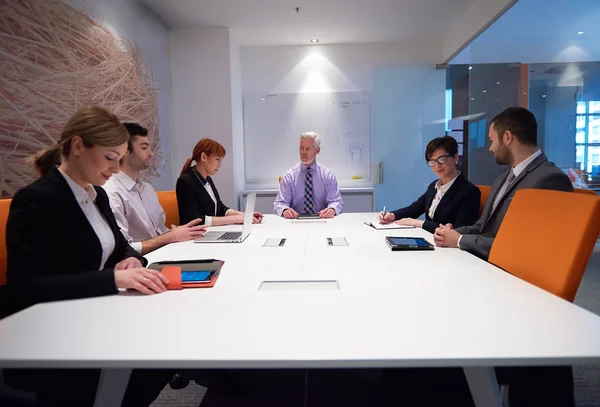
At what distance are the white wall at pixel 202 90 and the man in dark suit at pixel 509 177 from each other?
3.49 metres

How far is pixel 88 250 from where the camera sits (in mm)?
1411

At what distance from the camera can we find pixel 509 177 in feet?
7.35

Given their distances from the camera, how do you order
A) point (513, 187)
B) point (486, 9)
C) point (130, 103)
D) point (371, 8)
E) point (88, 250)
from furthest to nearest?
1. point (371, 8)
2. point (486, 9)
3. point (130, 103)
4. point (513, 187)
5. point (88, 250)

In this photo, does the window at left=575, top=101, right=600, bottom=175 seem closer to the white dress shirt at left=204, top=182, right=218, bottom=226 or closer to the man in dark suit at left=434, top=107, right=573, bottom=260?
the man in dark suit at left=434, top=107, right=573, bottom=260

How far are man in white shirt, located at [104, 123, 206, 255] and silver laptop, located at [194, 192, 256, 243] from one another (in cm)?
8

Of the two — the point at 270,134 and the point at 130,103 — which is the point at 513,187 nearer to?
the point at 130,103

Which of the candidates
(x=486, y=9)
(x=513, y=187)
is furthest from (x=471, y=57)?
(x=513, y=187)

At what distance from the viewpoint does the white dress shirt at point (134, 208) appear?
2256 millimetres

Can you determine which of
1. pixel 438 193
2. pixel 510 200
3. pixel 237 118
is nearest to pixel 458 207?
pixel 438 193

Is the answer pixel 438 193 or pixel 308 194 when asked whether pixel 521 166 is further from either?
pixel 308 194

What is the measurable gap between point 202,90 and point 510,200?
4.10 meters

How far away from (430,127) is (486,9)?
74.9 inches

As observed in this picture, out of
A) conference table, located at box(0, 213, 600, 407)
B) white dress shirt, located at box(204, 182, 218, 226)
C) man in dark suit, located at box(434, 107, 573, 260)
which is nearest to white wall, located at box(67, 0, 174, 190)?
white dress shirt, located at box(204, 182, 218, 226)

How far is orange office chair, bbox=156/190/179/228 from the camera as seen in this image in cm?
318
